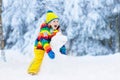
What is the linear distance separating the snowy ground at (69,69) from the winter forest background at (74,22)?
15.0 ft

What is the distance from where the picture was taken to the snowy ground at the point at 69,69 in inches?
236

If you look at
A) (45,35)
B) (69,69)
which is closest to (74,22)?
(69,69)

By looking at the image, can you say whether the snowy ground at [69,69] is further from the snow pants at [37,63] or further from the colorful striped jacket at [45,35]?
the colorful striped jacket at [45,35]

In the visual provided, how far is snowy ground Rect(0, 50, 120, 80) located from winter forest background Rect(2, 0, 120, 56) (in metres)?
4.56

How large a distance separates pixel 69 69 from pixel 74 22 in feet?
19.4

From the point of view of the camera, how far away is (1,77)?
6113 millimetres

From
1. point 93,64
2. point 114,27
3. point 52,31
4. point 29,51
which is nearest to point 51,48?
point 52,31

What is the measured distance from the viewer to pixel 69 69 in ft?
21.4

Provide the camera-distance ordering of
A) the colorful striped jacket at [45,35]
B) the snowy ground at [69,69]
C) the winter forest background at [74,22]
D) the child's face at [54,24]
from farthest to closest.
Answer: the winter forest background at [74,22] < the child's face at [54,24] < the colorful striped jacket at [45,35] < the snowy ground at [69,69]

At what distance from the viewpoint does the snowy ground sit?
6.00m

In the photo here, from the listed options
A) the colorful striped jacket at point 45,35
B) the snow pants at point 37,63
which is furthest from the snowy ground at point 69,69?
the colorful striped jacket at point 45,35

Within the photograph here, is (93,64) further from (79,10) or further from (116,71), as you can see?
(79,10)

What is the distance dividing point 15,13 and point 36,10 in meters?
0.78

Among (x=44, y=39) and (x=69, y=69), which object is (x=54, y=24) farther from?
(x=69, y=69)
